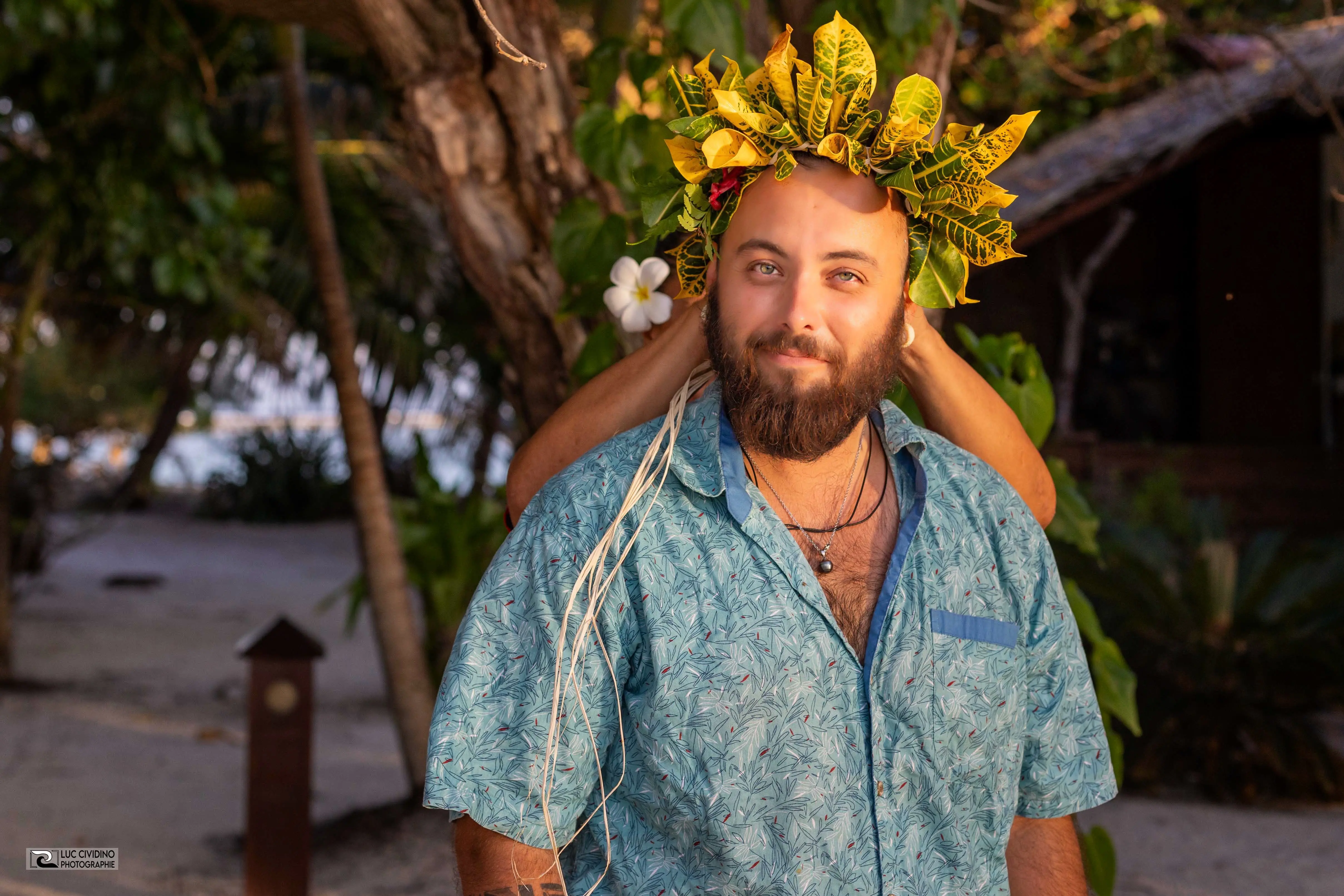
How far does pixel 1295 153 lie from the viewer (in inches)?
348

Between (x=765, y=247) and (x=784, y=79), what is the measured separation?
23 cm

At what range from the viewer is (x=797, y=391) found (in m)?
1.60

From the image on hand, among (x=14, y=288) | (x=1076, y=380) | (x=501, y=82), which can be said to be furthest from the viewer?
(x=1076, y=380)

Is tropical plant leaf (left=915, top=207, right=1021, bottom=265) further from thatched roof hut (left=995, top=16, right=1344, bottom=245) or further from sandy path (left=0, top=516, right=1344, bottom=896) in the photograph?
thatched roof hut (left=995, top=16, right=1344, bottom=245)

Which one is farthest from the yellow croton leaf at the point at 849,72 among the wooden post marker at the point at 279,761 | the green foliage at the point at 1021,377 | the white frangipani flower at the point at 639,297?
the wooden post marker at the point at 279,761

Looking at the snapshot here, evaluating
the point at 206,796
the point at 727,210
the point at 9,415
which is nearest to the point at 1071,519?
the point at 727,210

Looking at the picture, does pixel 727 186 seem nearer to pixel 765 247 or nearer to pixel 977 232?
pixel 765 247

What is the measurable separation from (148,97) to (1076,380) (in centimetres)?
751

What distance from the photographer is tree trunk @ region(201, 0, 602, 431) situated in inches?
101

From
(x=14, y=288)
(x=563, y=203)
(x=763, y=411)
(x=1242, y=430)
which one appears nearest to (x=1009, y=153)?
(x=763, y=411)

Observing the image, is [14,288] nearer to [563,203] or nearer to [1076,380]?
[563,203]

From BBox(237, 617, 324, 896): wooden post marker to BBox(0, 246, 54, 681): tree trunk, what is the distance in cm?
360

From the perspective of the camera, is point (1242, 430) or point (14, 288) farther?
point (1242, 430)

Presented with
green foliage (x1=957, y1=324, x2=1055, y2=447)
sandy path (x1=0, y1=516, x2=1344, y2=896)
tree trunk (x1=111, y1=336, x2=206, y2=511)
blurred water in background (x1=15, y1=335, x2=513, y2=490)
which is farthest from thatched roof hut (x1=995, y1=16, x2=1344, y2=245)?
tree trunk (x1=111, y1=336, x2=206, y2=511)
